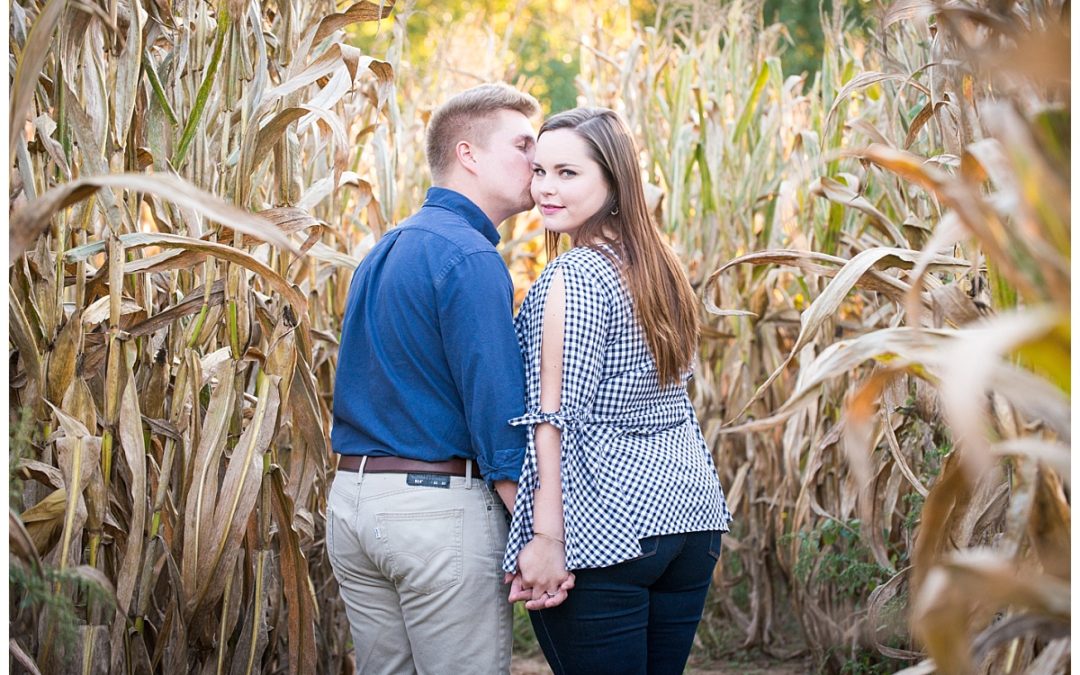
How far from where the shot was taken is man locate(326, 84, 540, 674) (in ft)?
5.84

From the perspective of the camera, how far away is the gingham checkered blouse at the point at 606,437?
1.74 meters

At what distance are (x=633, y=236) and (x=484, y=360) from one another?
0.38m

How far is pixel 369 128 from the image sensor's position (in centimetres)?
280

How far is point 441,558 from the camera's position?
1780 millimetres

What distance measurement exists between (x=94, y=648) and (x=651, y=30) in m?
2.94

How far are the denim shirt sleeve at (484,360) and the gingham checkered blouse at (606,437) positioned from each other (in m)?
0.03

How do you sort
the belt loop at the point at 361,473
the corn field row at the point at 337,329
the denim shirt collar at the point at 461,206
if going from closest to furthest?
the corn field row at the point at 337,329 → the belt loop at the point at 361,473 → the denim shirt collar at the point at 461,206

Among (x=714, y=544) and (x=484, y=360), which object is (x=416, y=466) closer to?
(x=484, y=360)

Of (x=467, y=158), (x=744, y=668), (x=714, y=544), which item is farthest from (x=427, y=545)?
(x=744, y=668)

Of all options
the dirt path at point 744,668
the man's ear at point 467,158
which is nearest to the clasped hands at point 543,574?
the man's ear at point 467,158

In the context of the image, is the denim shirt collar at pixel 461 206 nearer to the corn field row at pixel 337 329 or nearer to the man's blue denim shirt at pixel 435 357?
the man's blue denim shirt at pixel 435 357

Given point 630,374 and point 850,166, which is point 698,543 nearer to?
point 630,374

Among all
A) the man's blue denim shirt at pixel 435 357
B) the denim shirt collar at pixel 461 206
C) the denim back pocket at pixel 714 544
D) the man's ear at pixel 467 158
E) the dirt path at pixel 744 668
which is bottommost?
the dirt path at pixel 744 668

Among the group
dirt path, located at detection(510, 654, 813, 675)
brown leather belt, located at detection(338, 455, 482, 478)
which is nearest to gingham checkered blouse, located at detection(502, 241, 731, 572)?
brown leather belt, located at detection(338, 455, 482, 478)
